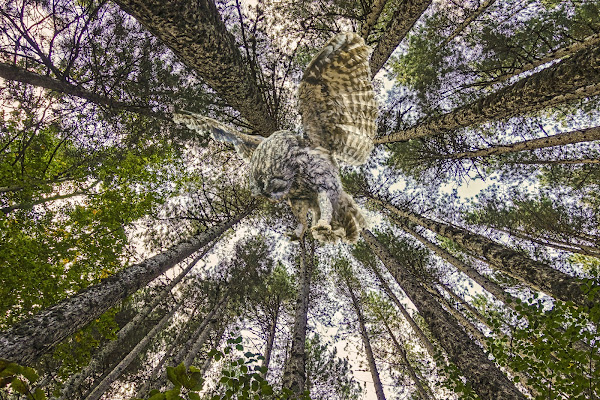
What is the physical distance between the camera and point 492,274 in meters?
9.73

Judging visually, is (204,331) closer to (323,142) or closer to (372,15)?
(323,142)

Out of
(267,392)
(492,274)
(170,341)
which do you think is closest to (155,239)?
(170,341)

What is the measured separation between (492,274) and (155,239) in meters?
11.2

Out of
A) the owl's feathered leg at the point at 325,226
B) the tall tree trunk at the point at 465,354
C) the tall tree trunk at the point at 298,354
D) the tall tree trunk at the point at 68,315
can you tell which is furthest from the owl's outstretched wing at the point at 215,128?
the tall tree trunk at the point at 465,354

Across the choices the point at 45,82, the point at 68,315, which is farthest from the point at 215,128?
the point at 68,315

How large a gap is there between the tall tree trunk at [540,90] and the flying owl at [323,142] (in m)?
2.08

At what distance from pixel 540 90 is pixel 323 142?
2.63 m

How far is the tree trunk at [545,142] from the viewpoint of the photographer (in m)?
4.59

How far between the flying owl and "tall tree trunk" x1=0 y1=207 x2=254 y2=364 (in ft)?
7.86

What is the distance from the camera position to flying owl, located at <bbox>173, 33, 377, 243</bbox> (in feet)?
8.08

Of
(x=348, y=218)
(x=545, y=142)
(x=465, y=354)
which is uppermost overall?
(x=545, y=142)

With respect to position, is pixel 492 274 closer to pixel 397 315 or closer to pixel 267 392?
pixel 397 315

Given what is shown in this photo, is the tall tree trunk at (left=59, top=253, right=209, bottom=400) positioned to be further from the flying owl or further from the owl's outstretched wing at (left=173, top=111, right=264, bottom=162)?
the flying owl

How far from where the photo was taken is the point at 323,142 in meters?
2.82
